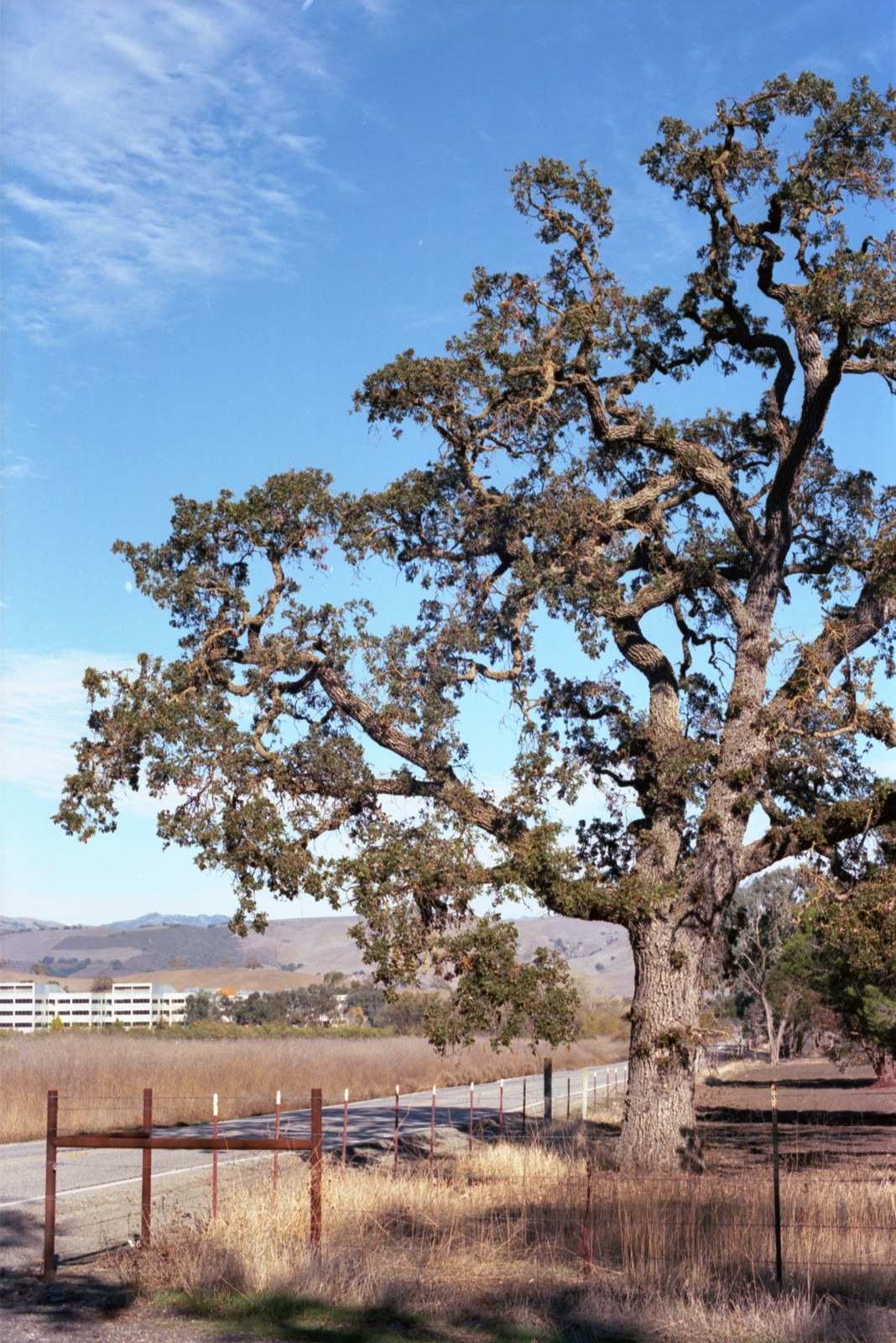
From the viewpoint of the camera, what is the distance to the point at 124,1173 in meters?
20.7

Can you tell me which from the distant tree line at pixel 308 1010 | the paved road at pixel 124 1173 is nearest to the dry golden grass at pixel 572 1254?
the paved road at pixel 124 1173

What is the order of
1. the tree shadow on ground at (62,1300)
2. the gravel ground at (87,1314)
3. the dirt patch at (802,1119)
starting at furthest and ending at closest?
1. the dirt patch at (802,1119)
2. the tree shadow on ground at (62,1300)
3. the gravel ground at (87,1314)

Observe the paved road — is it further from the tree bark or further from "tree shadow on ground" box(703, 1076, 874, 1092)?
"tree shadow on ground" box(703, 1076, 874, 1092)

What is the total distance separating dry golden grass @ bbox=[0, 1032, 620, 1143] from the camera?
89.9ft

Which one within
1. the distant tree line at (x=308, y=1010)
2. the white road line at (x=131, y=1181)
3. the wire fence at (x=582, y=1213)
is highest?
the wire fence at (x=582, y=1213)

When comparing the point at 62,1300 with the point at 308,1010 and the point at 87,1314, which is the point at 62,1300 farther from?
the point at 308,1010

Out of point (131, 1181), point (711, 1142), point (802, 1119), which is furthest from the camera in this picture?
point (802, 1119)

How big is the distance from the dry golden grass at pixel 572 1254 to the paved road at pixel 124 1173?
1.77 metres

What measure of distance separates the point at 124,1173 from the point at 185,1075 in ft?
44.9

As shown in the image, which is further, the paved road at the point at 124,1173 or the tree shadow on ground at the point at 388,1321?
the paved road at the point at 124,1173

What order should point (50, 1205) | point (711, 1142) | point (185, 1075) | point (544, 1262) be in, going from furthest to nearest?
point (185, 1075) → point (711, 1142) → point (544, 1262) → point (50, 1205)

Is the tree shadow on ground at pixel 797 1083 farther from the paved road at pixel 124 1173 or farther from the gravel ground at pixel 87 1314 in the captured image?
the gravel ground at pixel 87 1314

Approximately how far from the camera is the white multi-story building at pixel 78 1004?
130000mm

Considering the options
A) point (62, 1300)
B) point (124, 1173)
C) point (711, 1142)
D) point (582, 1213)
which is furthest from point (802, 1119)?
point (62, 1300)
